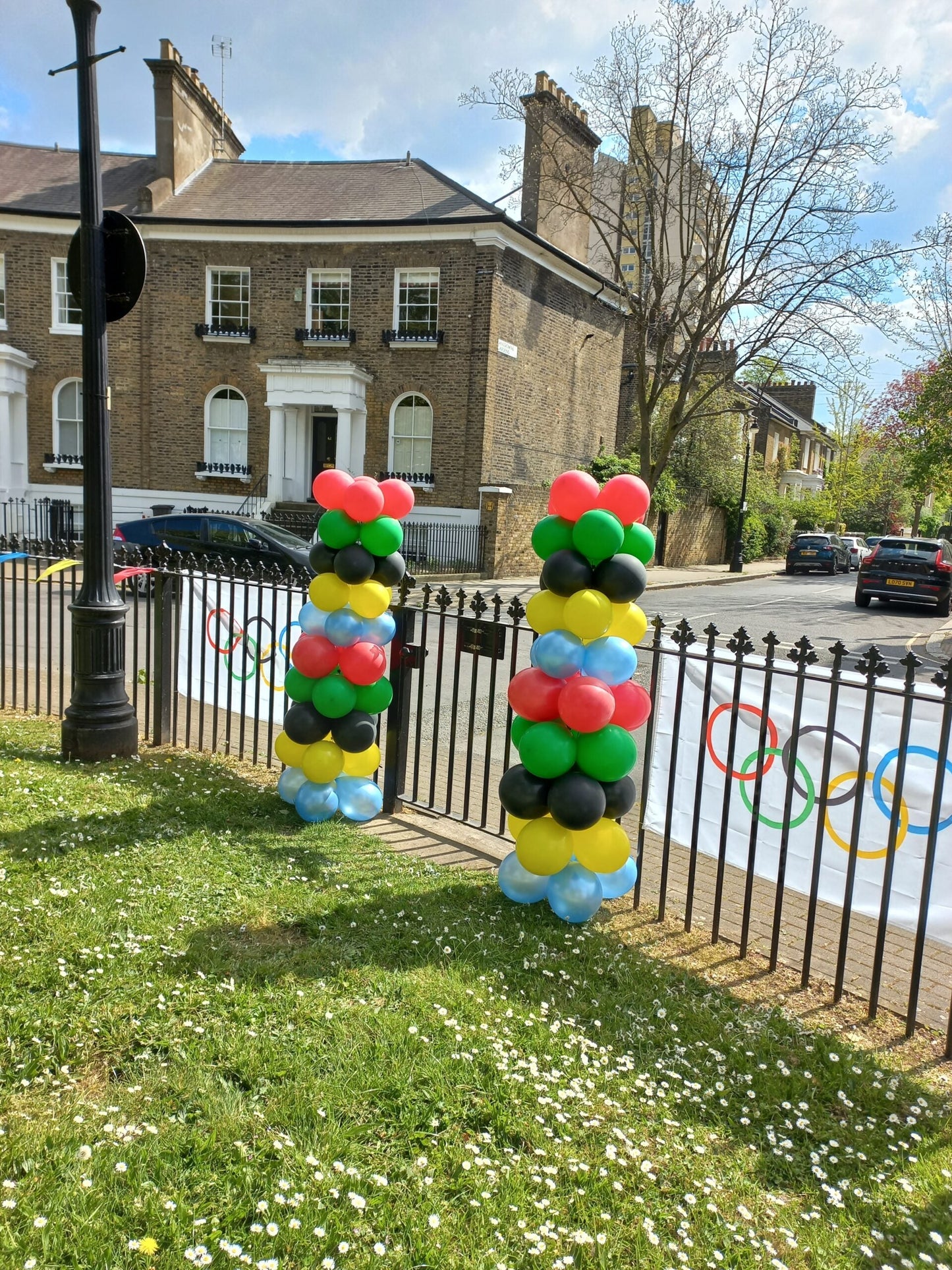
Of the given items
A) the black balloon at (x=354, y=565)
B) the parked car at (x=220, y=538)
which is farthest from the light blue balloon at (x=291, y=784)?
the parked car at (x=220, y=538)

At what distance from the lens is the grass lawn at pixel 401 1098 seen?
7.46 ft

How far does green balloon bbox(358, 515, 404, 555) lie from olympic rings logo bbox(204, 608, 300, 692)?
4.44 feet

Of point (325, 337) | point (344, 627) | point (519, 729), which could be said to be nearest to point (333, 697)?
point (344, 627)

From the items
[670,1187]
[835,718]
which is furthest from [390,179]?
[670,1187]

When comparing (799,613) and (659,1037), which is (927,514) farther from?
(659,1037)

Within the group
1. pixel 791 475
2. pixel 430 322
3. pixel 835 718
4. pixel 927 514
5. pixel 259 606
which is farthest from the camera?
pixel 927 514

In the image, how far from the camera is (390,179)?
974 inches

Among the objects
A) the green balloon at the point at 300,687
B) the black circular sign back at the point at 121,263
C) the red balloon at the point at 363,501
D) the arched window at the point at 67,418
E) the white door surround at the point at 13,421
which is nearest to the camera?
the red balloon at the point at 363,501

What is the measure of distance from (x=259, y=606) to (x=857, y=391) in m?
51.8

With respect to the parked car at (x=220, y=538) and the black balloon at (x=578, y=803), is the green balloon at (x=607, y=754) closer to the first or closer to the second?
the black balloon at (x=578, y=803)

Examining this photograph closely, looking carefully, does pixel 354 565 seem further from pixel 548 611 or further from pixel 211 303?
pixel 211 303

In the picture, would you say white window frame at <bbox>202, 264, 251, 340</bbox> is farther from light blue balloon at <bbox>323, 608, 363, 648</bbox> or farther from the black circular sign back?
light blue balloon at <bbox>323, 608, 363, 648</bbox>

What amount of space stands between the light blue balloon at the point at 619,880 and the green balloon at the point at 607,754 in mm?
518

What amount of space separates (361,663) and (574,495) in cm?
167
